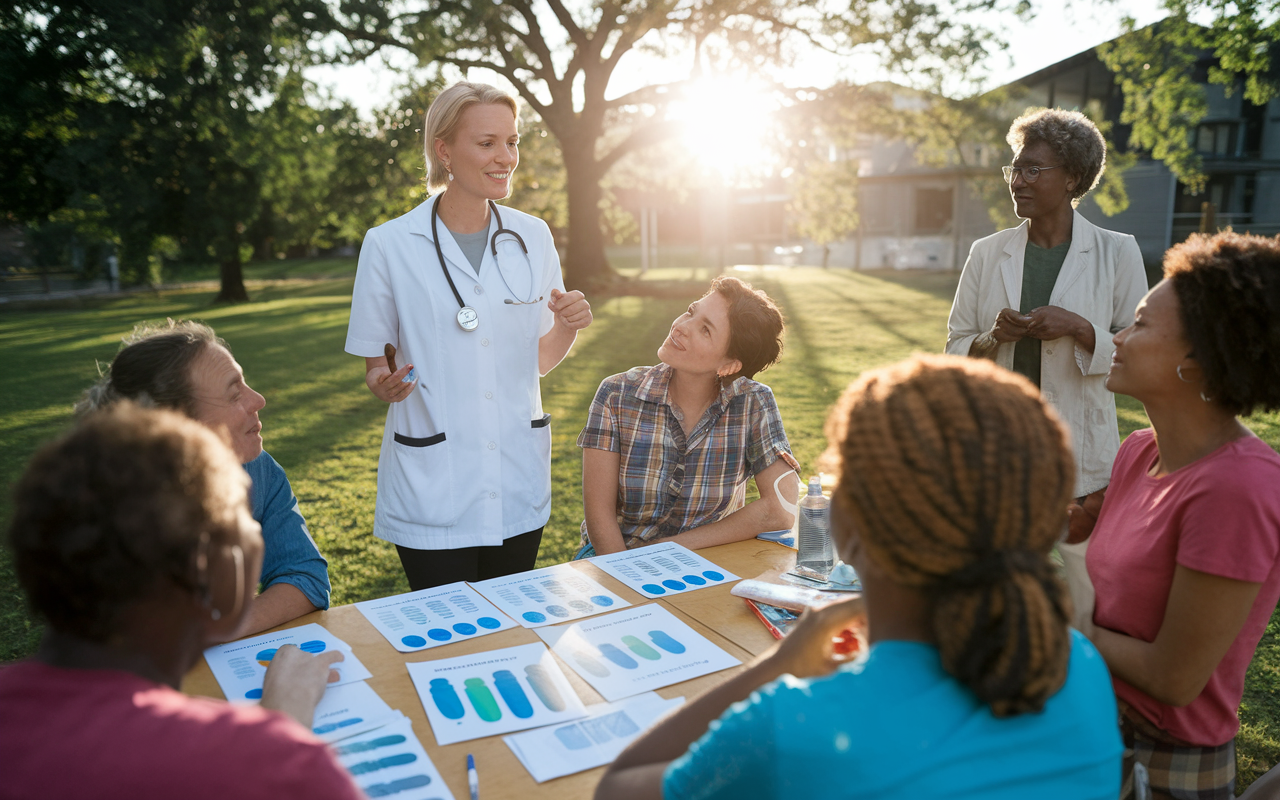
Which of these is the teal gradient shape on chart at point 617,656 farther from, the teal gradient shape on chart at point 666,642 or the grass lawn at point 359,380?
the grass lawn at point 359,380

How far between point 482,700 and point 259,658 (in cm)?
58

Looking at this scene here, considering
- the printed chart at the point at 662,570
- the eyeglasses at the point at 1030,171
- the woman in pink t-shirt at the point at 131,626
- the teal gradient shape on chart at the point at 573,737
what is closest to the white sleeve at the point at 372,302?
the printed chart at the point at 662,570

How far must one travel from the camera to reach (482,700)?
173 cm

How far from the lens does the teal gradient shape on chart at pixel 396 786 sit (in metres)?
1.44

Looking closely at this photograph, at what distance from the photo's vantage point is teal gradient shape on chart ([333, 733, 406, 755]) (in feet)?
5.12

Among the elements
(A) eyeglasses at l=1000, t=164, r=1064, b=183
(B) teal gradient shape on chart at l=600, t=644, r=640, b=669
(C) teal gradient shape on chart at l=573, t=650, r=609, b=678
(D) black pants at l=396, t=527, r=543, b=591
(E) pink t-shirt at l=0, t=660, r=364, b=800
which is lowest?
(D) black pants at l=396, t=527, r=543, b=591

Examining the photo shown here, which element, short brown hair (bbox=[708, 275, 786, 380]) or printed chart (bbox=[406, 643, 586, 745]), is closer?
printed chart (bbox=[406, 643, 586, 745])

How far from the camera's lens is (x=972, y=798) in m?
1.03

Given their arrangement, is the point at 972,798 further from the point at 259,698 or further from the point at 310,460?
the point at 310,460

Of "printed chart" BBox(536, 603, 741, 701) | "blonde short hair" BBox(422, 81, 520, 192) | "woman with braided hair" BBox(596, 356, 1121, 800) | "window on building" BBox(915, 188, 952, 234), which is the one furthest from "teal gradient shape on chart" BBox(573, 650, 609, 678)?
"window on building" BBox(915, 188, 952, 234)

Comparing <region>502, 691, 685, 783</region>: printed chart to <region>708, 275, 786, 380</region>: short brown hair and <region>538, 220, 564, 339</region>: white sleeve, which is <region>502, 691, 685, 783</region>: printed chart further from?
<region>538, 220, 564, 339</region>: white sleeve

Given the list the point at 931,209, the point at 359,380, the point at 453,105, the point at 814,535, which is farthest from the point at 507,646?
the point at 931,209

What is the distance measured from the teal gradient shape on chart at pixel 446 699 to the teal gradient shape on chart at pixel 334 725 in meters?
0.15

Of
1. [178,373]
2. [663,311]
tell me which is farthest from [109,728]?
[663,311]
